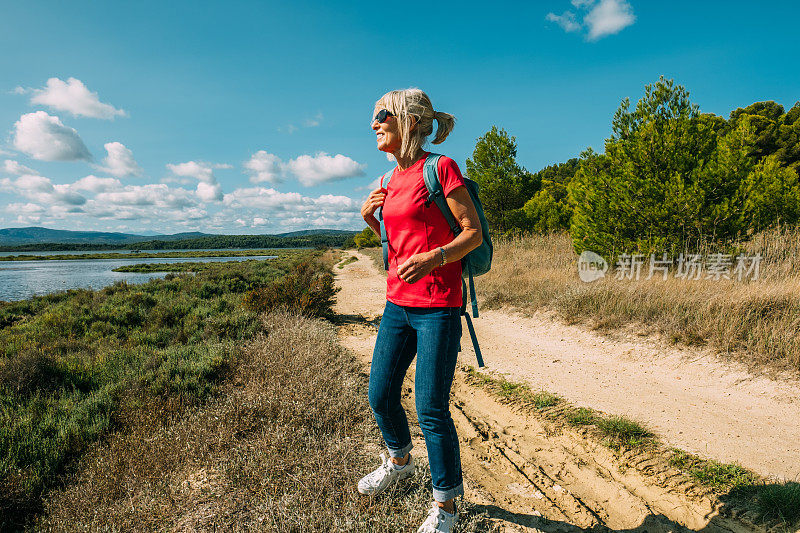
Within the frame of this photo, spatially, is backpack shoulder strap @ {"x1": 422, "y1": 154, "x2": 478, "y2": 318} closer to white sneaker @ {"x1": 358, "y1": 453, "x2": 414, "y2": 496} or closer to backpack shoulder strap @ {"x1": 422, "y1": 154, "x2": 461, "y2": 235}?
backpack shoulder strap @ {"x1": 422, "y1": 154, "x2": 461, "y2": 235}

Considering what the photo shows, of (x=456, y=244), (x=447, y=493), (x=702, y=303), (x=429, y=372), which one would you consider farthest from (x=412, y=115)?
(x=702, y=303)

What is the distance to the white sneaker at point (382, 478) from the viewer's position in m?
2.16

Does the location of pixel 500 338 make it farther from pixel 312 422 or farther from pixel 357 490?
pixel 357 490

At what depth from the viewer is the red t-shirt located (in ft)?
5.50

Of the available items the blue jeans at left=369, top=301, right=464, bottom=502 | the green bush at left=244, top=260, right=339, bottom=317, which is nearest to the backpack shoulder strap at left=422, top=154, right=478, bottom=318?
the blue jeans at left=369, top=301, right=464, bottom=502

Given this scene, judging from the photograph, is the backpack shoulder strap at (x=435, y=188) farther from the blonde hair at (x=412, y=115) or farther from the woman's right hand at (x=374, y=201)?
the woman's right hand at (x=374, y=201)

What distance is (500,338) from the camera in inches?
262

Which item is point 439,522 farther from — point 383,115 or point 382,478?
point 383,115

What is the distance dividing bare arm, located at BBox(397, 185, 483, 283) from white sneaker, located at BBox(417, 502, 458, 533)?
46.4 inches

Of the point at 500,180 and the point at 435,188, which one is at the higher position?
the point at 500,180

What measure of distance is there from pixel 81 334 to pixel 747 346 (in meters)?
13.2

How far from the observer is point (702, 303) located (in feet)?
18.4

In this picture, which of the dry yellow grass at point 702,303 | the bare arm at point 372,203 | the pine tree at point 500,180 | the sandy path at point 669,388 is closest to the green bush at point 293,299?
the sandy path at point 669,388

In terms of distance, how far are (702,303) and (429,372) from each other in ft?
A: 19.5
